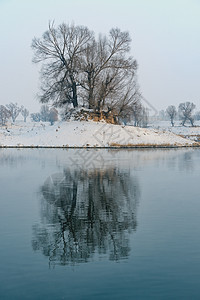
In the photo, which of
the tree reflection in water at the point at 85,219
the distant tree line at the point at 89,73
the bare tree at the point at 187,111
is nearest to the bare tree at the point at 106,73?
the distant tree line at the point at 89,73

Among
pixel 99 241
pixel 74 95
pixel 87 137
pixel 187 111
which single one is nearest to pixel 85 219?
pixel 99 241

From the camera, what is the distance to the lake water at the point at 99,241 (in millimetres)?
6891

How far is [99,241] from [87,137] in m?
43.6

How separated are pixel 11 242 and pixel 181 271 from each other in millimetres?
3833

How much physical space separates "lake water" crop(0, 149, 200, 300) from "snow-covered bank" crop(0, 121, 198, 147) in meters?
34.7

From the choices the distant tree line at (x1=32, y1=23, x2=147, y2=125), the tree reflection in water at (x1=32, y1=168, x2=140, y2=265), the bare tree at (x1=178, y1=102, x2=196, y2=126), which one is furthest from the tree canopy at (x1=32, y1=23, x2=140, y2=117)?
the bare tree at (x1=178, y1=102, x2=196, y2=126)

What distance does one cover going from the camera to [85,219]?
11.6 m

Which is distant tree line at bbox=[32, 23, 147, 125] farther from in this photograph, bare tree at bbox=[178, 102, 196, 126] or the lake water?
bare tree at bbox=[178, 102, 196, 126]

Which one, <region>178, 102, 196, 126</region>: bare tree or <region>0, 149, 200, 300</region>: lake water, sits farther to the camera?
<region>178, 102, 196, 126</region>: bare tree

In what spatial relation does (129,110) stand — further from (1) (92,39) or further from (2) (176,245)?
(2) (176,245)

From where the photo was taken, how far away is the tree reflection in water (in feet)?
28.6

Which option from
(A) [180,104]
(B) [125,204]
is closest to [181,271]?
(B) [125,204]

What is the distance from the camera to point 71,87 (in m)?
58.6

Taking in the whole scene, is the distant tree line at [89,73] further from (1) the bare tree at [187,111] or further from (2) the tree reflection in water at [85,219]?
(1) the bare tree at [187,111]
